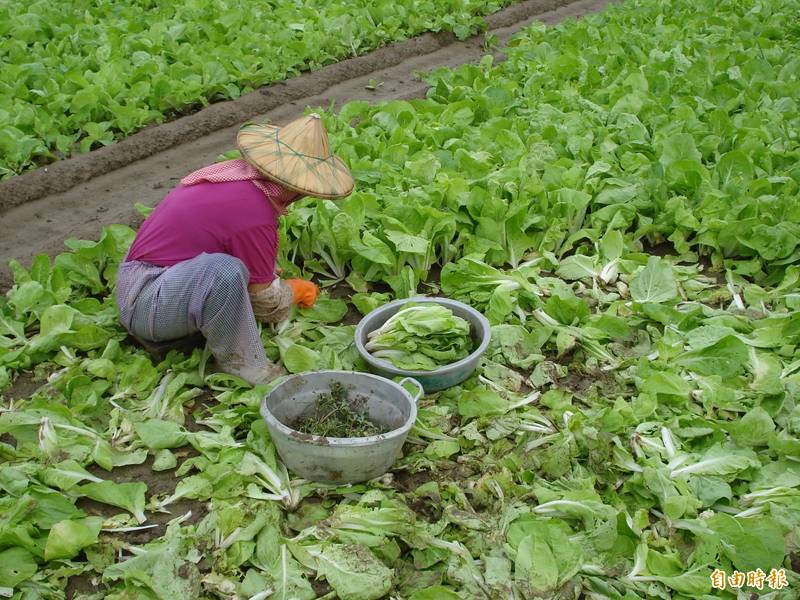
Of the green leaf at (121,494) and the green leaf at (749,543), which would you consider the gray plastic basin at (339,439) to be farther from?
the green leaf at (749,543)

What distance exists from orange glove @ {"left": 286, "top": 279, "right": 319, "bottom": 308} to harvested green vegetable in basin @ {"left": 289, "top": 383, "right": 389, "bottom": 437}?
2.88 ft

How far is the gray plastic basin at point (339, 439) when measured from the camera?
2951 mm

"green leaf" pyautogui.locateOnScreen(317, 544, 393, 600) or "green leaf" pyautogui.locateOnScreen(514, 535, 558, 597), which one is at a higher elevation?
"green leaf" pyautogui.locateOnScreen(317, 544, 393, 600)

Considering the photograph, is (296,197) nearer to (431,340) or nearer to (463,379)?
(431,340)

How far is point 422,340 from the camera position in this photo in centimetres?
365

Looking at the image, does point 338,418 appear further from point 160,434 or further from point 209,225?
point 209,225

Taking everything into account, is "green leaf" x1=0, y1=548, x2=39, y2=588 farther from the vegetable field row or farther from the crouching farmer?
the vegetable field row

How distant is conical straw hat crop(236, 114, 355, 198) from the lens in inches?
138

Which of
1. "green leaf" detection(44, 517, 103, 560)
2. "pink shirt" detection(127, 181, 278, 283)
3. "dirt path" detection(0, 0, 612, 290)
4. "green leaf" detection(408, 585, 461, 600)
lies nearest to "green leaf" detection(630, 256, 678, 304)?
"pink shirt" detection(127, 181, 278, 283)

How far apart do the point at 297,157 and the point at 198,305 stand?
791 mm

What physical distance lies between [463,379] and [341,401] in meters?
0.65

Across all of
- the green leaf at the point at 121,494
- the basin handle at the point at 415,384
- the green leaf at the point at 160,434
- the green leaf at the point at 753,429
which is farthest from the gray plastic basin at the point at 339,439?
the green leaf at the point at 753,429

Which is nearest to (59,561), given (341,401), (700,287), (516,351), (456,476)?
(341,401)

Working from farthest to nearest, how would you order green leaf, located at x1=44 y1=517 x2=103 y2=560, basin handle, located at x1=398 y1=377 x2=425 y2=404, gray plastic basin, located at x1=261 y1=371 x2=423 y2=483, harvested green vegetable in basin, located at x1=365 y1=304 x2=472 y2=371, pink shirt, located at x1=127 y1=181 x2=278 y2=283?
1. harvested green vegetable in basin, located at x1=365 y1=304 x2=472 y2=371
2. pink shirt, located at x1=127 y1=181 x2=278 y2=283
3. basin handle, located at x1=398 y1=377 x2=425 y2=404
4. gray plastic basin, located at x1=261 y1=371 x2=423 y2=483
5. green leaf, located at x1=44 y1=517 x2=103 y2=560
